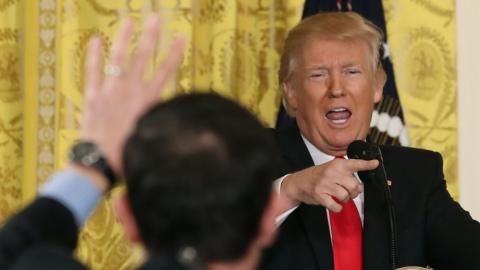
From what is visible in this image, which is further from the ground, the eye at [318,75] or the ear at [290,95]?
the eye at [318,75]

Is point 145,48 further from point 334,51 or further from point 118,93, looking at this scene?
point 334,51

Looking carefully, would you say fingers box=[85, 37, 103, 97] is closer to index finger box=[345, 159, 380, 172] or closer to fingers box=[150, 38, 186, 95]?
fingers box=[150, 38, 186, 95]

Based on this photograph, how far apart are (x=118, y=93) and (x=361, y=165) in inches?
43.9

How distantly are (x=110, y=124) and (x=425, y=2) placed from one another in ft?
8.54

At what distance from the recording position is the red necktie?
2416 mm

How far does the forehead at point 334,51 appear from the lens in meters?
2.66

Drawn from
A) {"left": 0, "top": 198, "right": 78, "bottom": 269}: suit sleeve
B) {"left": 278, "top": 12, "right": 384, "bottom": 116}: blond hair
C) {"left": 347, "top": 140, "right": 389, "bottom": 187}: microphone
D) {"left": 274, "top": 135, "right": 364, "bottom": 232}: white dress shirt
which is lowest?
{"left": 274, "top": 135, "right": 364, "bottom": 232}: white dress shirt

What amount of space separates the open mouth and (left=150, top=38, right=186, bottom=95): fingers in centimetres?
161

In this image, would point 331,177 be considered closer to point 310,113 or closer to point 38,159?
point 310,113

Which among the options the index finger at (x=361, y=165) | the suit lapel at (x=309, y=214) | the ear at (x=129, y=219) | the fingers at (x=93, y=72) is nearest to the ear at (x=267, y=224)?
the ear at (x=129, y=219)

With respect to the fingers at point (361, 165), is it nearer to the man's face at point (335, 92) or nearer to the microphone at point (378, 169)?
the microphone at point (378, 169)

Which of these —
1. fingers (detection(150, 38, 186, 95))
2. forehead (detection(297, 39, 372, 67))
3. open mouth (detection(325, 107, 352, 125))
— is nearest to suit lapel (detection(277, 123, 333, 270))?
open mouth (detection(325, 107, 352, 125))

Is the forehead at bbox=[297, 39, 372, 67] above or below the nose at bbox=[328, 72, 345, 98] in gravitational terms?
above

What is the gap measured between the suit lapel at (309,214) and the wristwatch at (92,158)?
145 cm
